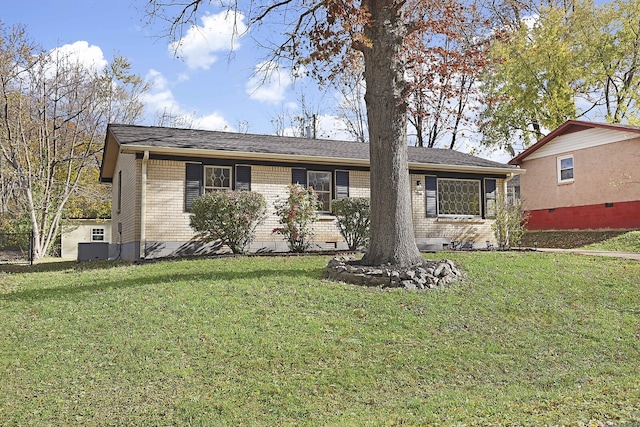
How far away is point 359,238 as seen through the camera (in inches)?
535

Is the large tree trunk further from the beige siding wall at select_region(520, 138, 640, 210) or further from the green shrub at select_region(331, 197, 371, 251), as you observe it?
the beige siding wall at select_region(520, 138, 640, 210)

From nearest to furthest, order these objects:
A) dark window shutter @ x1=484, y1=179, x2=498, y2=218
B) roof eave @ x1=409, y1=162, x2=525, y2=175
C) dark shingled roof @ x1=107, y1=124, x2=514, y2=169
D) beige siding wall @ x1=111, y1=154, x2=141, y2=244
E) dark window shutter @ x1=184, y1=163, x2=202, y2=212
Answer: beige siding wall @ x1=111, y1=154, x2=141, y2=244
dark window shutter @ x1=184, y1=163, x2=202, y2=212
dark shingled roof @ x1=107, y1=124, x2=514, y2=169
roof eave @ x1=409, y1=162, x2=525, y2=175
dark window shutter @ x1=484, y1=179, x2=498, y2=218

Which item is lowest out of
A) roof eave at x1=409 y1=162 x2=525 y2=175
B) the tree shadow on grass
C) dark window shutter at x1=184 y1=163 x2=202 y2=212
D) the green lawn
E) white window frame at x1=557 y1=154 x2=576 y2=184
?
the green lawn

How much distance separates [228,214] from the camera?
12016 millimetres

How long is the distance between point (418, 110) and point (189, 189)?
21.2 feet

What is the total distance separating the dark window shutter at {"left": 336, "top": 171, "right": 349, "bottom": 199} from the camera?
15495 mm

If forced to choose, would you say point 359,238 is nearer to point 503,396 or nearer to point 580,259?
point 580,259

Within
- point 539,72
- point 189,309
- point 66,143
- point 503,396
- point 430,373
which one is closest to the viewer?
point 503,396

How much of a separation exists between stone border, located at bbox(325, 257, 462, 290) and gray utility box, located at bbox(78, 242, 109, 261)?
38.1 feet

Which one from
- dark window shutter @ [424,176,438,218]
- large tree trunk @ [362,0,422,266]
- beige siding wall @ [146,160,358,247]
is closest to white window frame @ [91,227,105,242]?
beige siding wall @ [146,160,358,247]

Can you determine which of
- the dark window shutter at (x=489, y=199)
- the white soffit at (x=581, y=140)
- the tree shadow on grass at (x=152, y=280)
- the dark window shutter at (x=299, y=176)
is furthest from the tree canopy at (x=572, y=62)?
the tree shadow on grass at (x=152, y=280)

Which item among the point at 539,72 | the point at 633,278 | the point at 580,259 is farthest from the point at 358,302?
the point at 539,72

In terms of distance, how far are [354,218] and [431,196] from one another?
446 centimetres

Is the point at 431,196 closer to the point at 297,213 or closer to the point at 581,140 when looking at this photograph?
the point at 297,213
